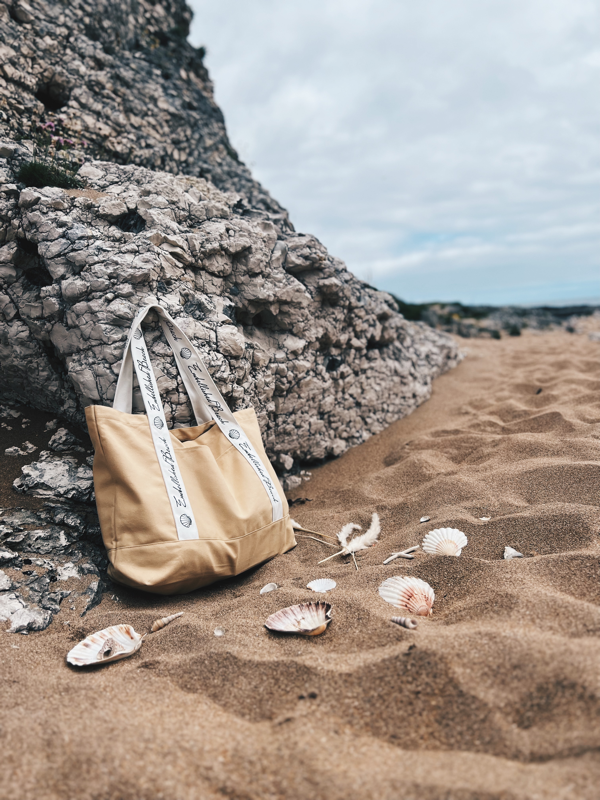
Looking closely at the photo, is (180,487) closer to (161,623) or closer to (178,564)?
(178,564)

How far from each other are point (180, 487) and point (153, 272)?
4.45 feet

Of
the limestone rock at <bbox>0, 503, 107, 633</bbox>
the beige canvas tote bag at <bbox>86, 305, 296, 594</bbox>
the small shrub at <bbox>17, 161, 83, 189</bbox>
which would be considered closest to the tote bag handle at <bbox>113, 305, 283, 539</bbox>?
the beige canvas tote bag at <bbox>86, 305, 296, 594</bbox>

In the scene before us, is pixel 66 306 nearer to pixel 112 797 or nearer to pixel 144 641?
pixel 144 641

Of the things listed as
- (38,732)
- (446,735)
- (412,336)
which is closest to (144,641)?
(38,732)

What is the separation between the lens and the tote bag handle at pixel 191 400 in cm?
227

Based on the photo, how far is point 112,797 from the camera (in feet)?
3.59

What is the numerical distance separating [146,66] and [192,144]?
43.8 inches

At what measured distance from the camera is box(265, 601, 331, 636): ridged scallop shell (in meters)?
1.72

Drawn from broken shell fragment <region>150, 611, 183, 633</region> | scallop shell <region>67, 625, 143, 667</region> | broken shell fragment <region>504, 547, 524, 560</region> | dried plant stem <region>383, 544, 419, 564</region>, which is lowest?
Result: broken shell fragment <region>150, 611, 183, 633</region>

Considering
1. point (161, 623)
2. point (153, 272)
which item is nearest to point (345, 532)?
point (161, 623)

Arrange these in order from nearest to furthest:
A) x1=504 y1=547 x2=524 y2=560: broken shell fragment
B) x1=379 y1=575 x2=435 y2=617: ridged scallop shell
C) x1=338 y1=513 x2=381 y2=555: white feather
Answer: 1. x1=379 y1=575 x2=435 y2=617: ridged scallop shell
2. x1=504 y1=547 x2=524 y2=560: broken shell fragment
3. x1=338 y1=513 x2=381 y2=555: white feather

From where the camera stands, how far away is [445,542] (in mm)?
2330

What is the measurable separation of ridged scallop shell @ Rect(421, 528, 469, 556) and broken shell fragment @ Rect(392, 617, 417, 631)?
607mm

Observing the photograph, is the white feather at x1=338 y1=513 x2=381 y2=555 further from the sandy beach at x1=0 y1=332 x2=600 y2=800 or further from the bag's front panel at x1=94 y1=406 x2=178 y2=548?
the bag's front panel at x1=94 y1=406 x2=178 y2=548
